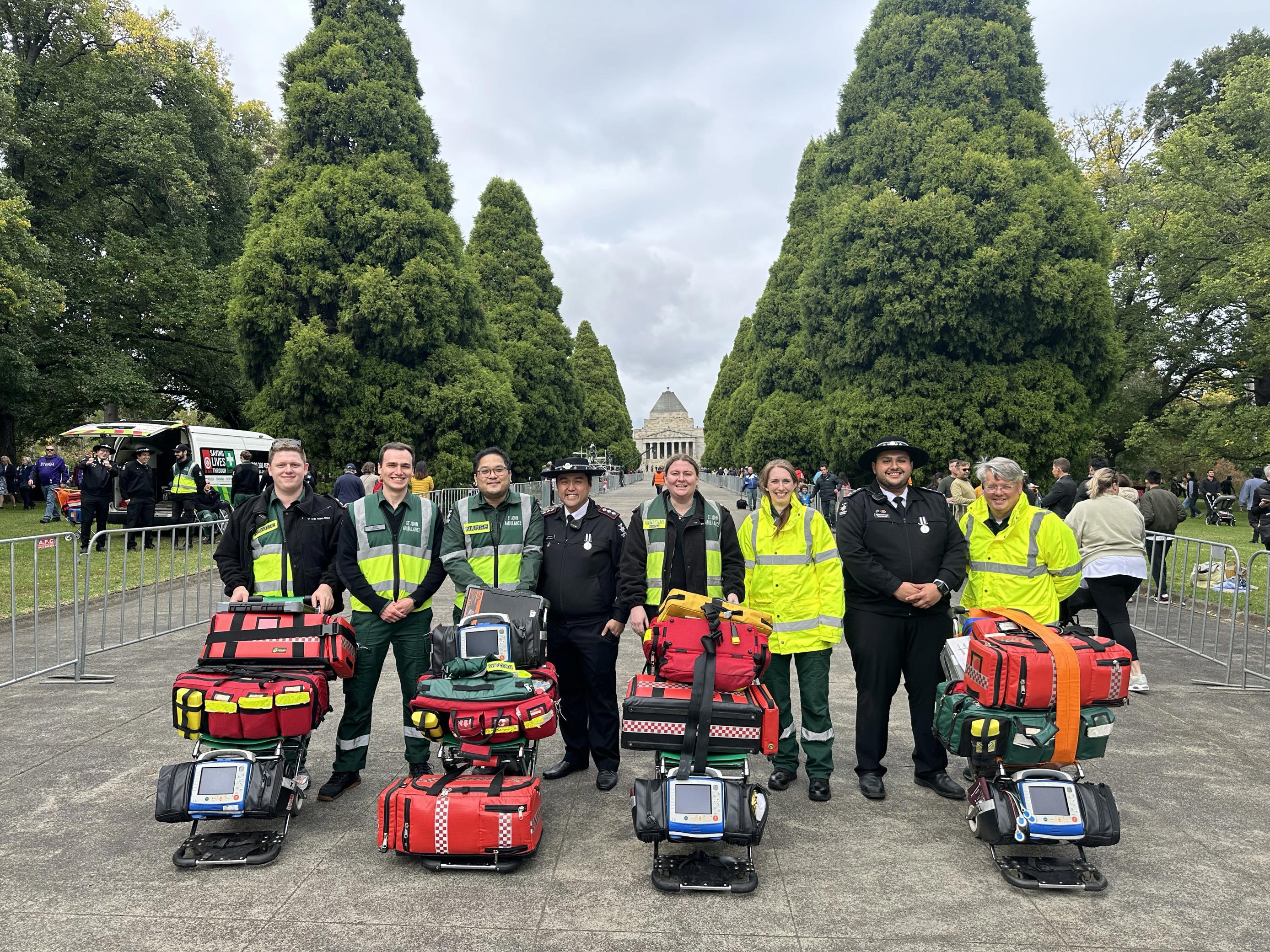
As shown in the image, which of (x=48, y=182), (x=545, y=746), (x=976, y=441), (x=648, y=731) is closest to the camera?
(x=648, y=731)

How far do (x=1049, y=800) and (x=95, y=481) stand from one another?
14939 mm

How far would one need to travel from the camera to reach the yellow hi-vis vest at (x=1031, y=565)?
424cm

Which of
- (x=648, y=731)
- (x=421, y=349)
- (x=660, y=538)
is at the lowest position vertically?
(x=648, y=731)

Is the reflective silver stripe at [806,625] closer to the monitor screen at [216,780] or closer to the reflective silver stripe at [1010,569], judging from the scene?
the reflective silver stripe at [1010,569]

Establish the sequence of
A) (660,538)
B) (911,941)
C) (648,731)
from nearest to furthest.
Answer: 1. (911,941)
2. (648,731)
3. (660,538)

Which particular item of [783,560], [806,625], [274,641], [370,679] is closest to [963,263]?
[783,560]

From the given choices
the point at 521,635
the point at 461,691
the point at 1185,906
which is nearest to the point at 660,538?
the point at 521,635

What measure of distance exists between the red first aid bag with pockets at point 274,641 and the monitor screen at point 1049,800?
3278mm

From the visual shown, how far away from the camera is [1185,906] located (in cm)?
318

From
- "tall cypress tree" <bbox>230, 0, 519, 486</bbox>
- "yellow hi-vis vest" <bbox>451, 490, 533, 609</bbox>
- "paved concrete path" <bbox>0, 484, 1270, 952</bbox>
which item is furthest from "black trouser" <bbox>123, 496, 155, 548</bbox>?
"yellow hi-vis vest" <bbox>451, 490, 533, 609</bbox>

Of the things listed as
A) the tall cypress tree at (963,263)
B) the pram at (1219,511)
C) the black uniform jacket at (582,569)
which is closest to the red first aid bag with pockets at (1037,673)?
the black uniform jacket at (582,569)

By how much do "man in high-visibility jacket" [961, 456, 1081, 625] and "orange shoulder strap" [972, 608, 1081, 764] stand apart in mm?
702

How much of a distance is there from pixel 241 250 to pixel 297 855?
85.0 ft

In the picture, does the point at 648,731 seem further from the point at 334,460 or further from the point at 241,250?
the point at 241,250
